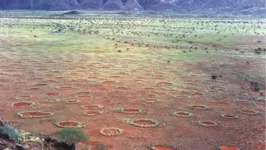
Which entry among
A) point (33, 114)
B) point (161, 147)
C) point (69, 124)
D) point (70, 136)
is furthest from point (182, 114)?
point (70, 136)

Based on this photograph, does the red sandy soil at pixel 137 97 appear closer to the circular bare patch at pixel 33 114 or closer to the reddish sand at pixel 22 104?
the circular bare patch at pixel 33 114

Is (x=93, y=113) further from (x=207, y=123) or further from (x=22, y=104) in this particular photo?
(x=207, y=123)

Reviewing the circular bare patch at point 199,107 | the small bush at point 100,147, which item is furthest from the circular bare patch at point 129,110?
the small bush at point 100,147

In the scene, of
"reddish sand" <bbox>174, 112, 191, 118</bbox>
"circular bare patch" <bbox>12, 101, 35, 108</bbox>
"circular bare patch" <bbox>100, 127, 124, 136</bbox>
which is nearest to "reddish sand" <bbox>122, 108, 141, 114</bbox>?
"reddish sand" <bbox>174, 112, 191, 118</bbox>

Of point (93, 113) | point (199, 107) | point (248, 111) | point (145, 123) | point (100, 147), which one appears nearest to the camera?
point (100, 147)

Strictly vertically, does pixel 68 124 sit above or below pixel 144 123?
above

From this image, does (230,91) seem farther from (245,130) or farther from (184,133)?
(184,133)

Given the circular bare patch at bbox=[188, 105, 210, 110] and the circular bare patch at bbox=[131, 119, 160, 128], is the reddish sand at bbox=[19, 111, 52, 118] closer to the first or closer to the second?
the circular bare patch at bbox=[131, 119, 160, 128]

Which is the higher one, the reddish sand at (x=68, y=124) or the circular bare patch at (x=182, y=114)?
the reddish sand at (x=68, y=124)

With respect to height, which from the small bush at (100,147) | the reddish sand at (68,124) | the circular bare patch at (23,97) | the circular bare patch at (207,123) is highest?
the small bush at (100,147)

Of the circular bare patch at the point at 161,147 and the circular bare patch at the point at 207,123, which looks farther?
the circular bare patch at the point at 207,123
